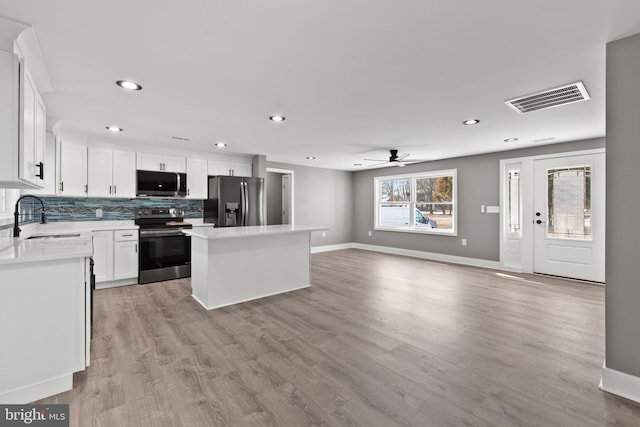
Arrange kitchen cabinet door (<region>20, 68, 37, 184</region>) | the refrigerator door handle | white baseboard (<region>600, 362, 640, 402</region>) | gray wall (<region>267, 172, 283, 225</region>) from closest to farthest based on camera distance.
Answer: white baseboard (<region>600, 362, 640, 402</region>)
kitchen cabinet door (<region>20, 68, 37, 184</region>)
the refrigerator door handle
gray wall (<region>267, 172, 283, 225</region>)

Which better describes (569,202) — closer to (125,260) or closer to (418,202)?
(418,202)

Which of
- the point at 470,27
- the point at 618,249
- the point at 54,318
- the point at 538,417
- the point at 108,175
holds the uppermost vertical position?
the point at 470,27

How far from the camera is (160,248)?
4504 millimetres

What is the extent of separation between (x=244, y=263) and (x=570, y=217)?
5181 mm

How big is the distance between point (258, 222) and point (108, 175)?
2479 millimetres

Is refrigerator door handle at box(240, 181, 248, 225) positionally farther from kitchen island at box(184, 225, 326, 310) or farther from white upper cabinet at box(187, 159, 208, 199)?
kitchen island at box(184, 225, 326, 310)

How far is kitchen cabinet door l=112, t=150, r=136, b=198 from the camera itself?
4.48 m

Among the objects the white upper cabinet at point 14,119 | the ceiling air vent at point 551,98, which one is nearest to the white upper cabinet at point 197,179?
the white upper cabinet at point 14,119

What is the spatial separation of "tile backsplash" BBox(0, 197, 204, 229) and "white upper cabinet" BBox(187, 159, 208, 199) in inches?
13.0

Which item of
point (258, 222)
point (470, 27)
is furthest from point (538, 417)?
point (258, 222)

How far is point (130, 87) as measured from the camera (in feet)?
8.44

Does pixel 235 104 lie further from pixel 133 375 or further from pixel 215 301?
pixel 133 375

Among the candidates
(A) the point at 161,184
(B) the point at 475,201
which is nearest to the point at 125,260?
(A) the point at 161,184

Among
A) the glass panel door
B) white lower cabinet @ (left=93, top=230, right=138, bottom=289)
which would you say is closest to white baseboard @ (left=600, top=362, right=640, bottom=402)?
the glass panel door
